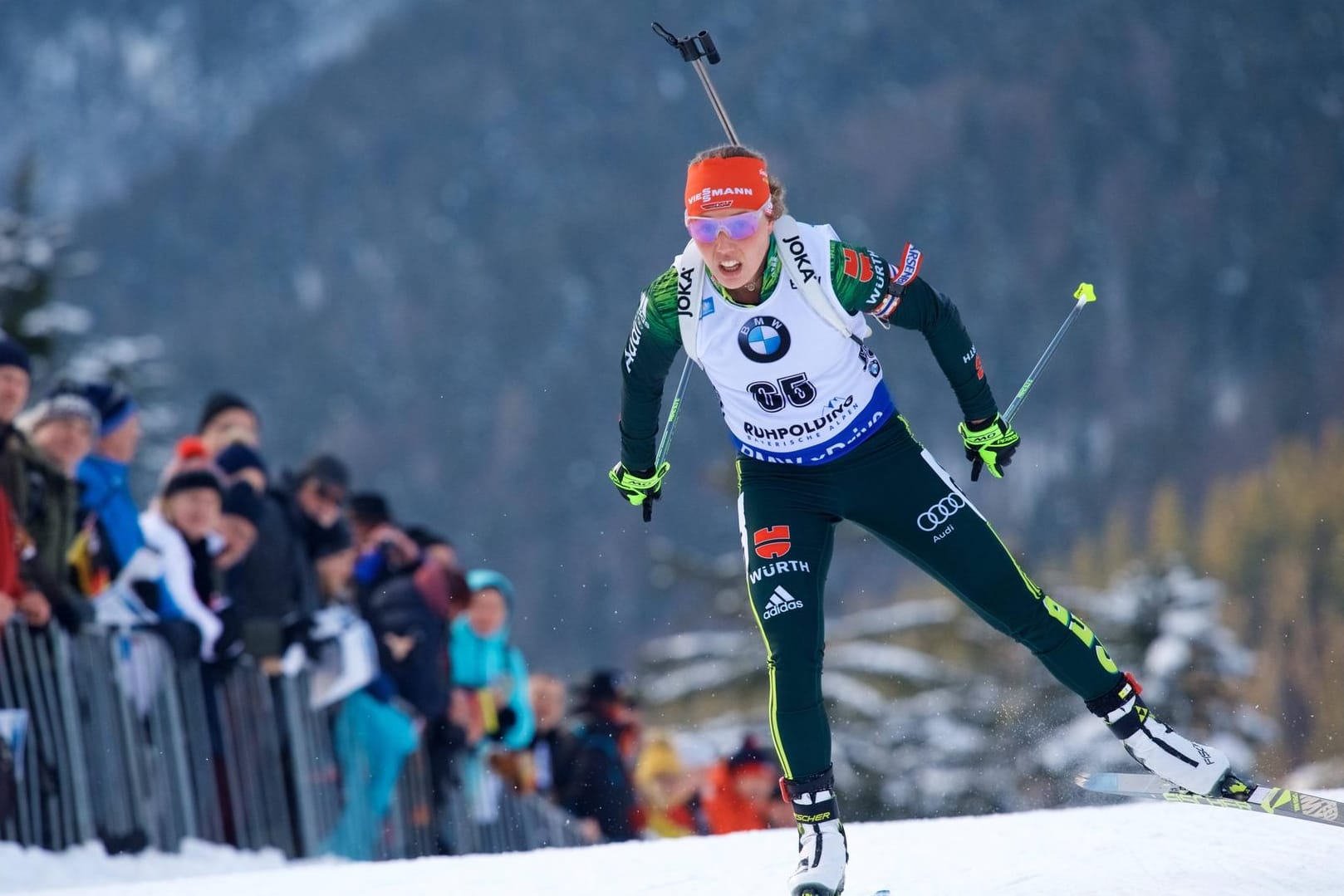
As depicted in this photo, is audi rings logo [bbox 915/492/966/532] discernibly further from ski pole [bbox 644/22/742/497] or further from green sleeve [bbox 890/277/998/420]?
ski pole [bbox 644/22/742/497]

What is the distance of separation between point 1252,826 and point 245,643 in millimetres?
4340

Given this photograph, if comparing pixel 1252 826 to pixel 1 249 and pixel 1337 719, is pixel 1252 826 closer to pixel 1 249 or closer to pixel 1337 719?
pixel 1 249

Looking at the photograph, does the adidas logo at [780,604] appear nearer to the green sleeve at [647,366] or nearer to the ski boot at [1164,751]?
the green sleeve at [647,366]

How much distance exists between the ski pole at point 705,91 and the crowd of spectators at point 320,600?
2699 millimetres

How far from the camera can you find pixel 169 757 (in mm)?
7473

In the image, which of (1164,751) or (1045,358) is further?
(1045,358)

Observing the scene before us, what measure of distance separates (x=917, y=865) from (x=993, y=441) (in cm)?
135

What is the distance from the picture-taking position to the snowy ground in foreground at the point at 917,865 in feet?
17.1

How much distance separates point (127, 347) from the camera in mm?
33312

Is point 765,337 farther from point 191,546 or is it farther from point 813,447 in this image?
point 191,546

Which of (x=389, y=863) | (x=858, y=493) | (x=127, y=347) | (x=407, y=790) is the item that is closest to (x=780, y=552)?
(x=858, y=493)

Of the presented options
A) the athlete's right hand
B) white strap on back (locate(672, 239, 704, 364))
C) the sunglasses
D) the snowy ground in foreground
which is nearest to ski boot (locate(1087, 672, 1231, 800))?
the snowy ground in foreground

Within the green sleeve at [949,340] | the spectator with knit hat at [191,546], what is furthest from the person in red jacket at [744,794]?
the green sleeve at [949,340]

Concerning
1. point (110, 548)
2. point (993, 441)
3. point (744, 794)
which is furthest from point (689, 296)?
point (744, 794)
